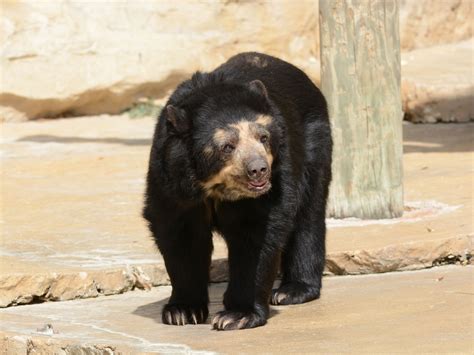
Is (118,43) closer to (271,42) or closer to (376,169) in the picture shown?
(271,42)

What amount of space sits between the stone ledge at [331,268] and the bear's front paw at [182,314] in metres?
1.03

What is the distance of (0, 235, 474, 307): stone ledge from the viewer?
6.84m

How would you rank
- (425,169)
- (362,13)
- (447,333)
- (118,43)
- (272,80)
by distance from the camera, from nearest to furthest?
1. (447,333)
2. (272,80)
3. (362,13)
4. (425,169)
5. (118,43)

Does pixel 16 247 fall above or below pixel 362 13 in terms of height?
below

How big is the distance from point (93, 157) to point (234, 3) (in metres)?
4.12

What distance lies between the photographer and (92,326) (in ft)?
19.4

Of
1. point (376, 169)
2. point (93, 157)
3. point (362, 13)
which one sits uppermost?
point (362, 13)

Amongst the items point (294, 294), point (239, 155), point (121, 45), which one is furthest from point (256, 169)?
point (121, 45)

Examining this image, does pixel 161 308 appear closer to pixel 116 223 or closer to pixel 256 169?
pixel 256 169

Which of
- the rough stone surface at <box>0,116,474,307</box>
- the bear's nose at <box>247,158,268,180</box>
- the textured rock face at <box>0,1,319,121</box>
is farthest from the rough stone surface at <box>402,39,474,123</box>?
the bear's nose at <box>247,158,268,180</box>

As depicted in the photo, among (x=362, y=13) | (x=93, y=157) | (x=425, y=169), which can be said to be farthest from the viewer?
(x=93, y=157)

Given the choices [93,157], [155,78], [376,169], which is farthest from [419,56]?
[376,169]

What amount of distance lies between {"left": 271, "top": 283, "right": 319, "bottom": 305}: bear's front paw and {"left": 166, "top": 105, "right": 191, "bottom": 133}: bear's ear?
49.4 inches

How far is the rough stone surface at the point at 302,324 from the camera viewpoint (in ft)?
17.0
